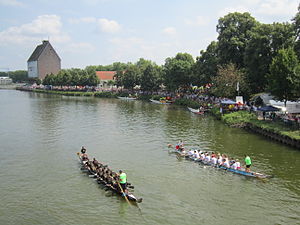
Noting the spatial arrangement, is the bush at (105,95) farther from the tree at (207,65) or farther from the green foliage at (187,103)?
the tree at (207,65)

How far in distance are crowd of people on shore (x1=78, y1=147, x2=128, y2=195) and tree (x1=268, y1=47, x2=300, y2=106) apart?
26143mm

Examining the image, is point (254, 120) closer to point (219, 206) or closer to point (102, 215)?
point (219, 206)

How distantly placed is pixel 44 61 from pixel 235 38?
144m

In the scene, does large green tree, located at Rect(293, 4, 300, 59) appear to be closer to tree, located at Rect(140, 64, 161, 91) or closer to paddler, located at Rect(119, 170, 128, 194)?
paddler, located at Rect(119, 170, 128, 194)

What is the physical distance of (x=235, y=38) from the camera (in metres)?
63.1

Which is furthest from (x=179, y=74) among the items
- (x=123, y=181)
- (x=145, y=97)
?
(x=123, y=181)

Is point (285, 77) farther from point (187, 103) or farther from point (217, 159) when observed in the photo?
point (187, 103)

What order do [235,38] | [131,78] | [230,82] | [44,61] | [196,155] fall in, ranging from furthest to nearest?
[44,61] → [131,78] → [235,38] → [230,82] → [196,155]

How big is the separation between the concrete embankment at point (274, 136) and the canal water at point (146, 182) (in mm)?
855

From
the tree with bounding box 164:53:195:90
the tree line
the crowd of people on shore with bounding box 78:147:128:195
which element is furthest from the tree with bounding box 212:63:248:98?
the crowd of people on shore with bounding box 78:147:128:195

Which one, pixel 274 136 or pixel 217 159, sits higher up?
pixel 274 136

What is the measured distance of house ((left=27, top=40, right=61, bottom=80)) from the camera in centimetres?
18088

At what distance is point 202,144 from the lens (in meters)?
34.9

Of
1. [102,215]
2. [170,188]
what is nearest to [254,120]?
[170,188]
